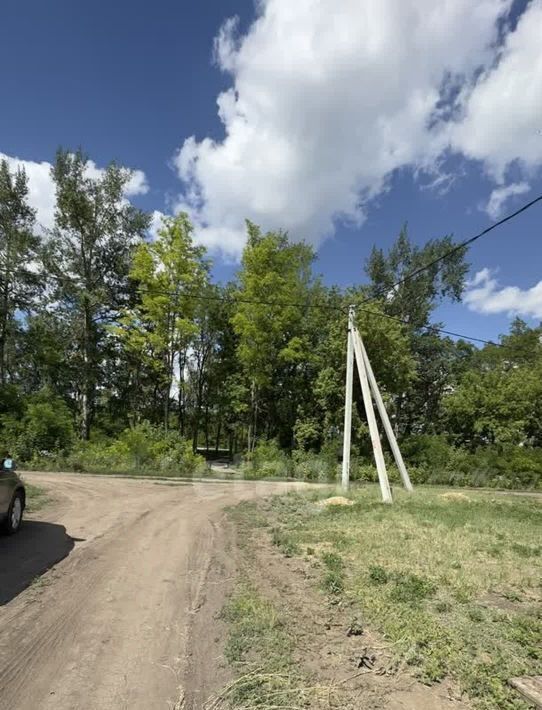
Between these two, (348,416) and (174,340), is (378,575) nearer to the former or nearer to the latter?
(348,416)

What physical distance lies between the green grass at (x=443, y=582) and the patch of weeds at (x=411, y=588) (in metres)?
0.01

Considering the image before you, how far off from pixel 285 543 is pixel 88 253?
2667 centimetres

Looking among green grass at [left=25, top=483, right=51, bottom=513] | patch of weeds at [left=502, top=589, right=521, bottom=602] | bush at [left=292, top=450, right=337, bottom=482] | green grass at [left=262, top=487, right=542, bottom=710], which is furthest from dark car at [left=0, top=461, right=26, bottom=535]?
bush at [left=292, top=450, right=337, bottom=482]

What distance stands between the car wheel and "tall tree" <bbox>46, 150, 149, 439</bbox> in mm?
20476

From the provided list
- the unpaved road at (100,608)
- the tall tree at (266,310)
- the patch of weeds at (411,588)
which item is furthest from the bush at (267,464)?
the patch of weeds at (411,588)

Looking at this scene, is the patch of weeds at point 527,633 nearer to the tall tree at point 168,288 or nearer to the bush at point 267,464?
the bush at point 267,464

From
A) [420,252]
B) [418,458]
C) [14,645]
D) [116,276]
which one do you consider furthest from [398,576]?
[420,252]

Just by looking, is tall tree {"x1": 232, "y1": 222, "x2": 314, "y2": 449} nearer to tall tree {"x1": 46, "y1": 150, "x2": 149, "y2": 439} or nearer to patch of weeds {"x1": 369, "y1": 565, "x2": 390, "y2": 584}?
tall tree {"x1": 46, "y1": 150, "x2": 149, "y2": 439}

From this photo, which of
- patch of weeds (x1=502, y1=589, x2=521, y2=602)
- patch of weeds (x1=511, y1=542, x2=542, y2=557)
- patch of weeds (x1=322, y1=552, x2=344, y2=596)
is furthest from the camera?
patch of weeds (x1=511, y1=542, x2=542, y2=557)

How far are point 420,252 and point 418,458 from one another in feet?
65.5

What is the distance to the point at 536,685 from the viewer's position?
3186 mm

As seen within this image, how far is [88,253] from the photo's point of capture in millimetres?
29359

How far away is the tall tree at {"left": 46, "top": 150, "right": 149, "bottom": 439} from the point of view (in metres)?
27.8

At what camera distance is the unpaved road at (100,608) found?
314cm
